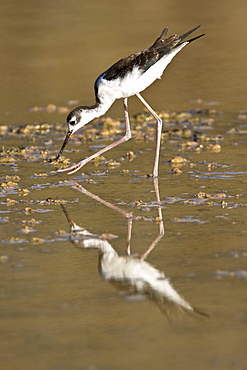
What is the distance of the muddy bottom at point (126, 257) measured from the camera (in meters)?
3.30

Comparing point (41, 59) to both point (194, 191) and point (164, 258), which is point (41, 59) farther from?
point (164, 258)

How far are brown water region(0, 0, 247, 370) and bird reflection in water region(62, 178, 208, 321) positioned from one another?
1.4 inches

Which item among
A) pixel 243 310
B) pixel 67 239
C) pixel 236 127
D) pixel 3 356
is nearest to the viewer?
pixel 3 356

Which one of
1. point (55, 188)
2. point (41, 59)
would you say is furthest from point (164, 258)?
point (41, 59)

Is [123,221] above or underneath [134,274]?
above

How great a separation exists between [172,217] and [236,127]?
3.10 metres

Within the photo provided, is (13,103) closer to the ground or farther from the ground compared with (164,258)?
farther from the ground

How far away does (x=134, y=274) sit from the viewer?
4180 mm

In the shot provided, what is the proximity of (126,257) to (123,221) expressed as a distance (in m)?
0.71

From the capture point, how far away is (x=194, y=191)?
5734 millimetres

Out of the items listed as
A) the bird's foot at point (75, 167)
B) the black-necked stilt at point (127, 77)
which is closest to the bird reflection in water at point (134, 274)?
the bird's foot at point (75, 167)

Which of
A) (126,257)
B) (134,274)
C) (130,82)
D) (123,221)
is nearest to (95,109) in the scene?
(130,82)

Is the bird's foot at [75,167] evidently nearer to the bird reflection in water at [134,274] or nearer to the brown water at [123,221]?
the brown water at [123,221]

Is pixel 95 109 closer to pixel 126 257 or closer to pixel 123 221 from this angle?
pixel 123 221
